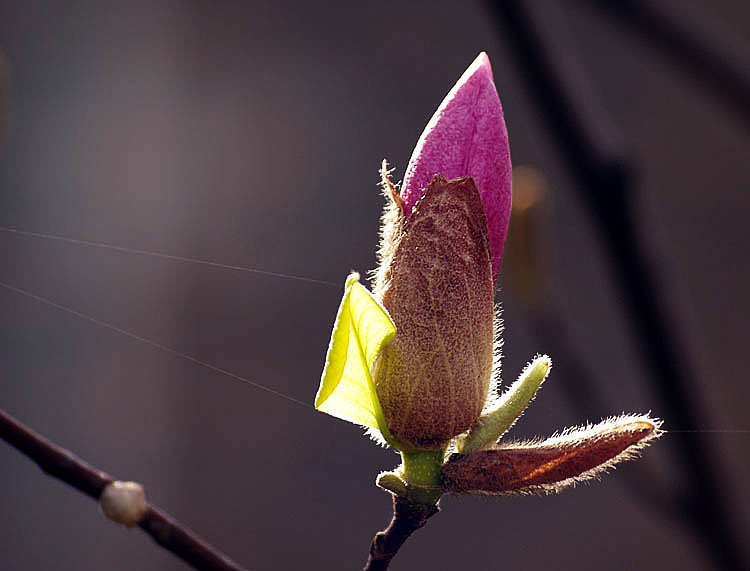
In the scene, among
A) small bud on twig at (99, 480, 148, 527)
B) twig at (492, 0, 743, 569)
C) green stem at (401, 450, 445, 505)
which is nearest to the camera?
small bud on twig at (99, 480, 148, 527)

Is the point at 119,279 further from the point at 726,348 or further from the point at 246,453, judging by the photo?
the point at 726,348

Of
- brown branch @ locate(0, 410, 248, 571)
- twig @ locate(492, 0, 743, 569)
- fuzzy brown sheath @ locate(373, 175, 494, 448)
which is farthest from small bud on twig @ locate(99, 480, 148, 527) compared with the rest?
twig @ locate(492, 0, 743, 569)

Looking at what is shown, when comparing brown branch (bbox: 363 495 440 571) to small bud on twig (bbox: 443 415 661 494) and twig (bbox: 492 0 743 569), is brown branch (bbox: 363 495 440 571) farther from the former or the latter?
twig (bbox: 492 0 743 569)

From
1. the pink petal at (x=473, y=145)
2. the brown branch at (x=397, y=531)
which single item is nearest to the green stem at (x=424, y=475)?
the brown branch at (x=397, y=531)

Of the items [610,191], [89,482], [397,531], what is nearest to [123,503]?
[89,482]

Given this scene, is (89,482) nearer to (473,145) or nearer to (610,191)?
(473,145)

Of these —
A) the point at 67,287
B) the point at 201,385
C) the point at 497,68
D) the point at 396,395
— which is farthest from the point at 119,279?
the point at 396,395

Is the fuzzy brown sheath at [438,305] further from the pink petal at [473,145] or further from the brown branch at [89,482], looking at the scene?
the brown branch at [89,482]
